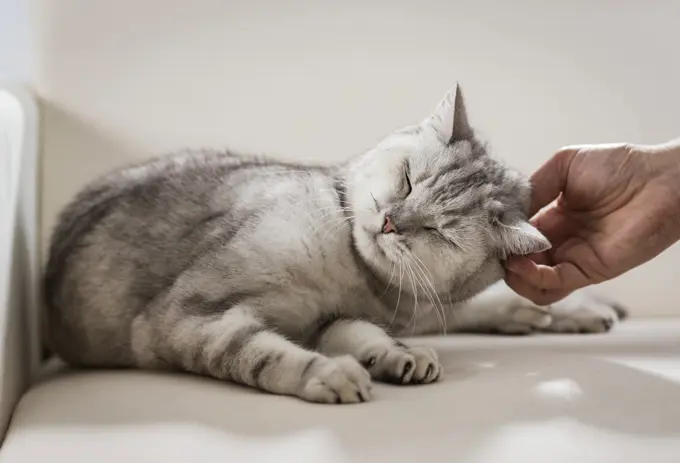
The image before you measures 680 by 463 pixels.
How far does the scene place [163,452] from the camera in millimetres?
974

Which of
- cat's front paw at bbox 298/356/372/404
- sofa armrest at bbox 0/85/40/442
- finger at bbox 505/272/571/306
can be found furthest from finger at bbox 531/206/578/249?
sofa armrest at bbox 0/85/40/442

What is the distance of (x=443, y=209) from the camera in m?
1.35

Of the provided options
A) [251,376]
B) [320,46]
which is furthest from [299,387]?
[320,46]

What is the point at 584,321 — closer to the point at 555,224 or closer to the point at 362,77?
the point at 555,224

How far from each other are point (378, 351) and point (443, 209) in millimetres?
273

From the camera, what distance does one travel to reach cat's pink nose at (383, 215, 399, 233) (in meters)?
1.34

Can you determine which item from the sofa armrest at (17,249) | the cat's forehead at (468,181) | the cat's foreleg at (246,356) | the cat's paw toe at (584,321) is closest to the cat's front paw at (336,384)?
the cat's foreleg at (246,356)

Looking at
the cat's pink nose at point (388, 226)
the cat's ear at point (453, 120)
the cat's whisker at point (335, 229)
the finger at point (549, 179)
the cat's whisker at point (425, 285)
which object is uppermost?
the cat's ear at point (453, 120)

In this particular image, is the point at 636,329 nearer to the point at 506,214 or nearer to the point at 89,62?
the point at 506,214

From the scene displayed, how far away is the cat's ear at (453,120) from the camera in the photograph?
1446 millimetres

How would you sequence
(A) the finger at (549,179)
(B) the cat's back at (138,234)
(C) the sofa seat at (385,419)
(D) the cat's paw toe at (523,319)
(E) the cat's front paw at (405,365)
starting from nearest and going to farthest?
(C) the sofa seat at (385,419)
(E) the cat's front paw at (405,365)
(B) the cat's back at (138,234)
(A) the finger at (549,179)
(D) the cat's paw toe at (523,319)

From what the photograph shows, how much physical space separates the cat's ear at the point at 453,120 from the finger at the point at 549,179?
0.68ft

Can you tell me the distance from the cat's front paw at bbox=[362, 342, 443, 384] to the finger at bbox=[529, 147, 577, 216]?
18.4 inches

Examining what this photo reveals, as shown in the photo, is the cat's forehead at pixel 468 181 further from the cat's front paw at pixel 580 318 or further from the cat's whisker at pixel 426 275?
the cat's front paw at pixel 580 318
